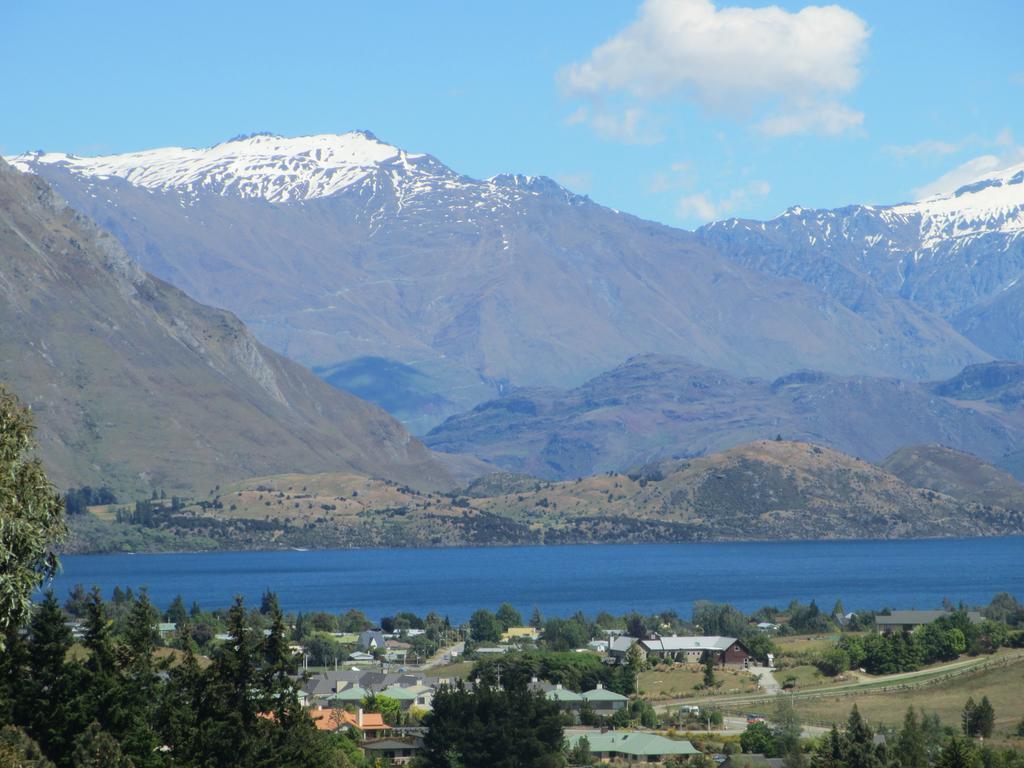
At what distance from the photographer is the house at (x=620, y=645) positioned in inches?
5079

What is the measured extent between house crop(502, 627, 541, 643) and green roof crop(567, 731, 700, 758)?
62.9 m

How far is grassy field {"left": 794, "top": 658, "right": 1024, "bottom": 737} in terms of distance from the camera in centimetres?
9450

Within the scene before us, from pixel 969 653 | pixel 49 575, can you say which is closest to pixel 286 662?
pixel 49 575

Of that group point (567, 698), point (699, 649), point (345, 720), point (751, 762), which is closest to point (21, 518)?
point (751, 762)

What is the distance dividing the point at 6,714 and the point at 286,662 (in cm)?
737

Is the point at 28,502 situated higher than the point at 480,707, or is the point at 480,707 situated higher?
the point at 28,502

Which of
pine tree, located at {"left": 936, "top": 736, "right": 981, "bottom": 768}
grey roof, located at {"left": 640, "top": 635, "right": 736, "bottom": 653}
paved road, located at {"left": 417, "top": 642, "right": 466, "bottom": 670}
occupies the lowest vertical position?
paved road, located at {"left": 417, "top": 642, "right": 466, "bottom": 670}

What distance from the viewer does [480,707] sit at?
76.7 meters

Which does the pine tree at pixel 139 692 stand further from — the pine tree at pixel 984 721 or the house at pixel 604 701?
the house at pixel 604 701

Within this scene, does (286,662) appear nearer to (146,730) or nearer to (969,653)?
(146,730)

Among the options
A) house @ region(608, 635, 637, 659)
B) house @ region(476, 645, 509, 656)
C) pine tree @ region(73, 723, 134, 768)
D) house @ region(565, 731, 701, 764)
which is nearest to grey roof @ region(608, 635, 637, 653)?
house @ region(608, 635, 637, 659)

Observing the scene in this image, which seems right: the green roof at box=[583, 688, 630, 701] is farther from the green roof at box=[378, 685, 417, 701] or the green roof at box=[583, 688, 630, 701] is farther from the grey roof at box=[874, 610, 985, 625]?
the grey roof at box=[874, 610, 985, 625]

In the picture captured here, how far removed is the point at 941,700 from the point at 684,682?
67.5 feet

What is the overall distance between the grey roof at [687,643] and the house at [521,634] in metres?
17.3
